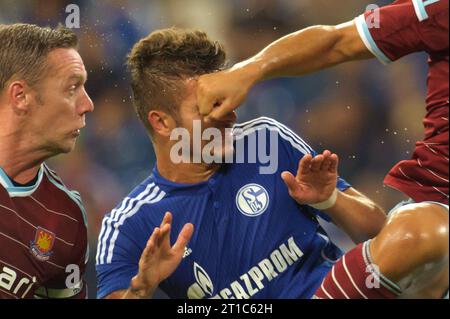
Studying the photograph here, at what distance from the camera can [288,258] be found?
57.6 inches

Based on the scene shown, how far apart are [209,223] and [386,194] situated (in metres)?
0.40

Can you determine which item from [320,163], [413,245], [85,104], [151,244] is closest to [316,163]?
[320,163]

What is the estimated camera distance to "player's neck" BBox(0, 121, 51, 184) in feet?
5.29

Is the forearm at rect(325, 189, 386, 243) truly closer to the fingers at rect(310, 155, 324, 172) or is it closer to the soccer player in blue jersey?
the soccer player in blue jersey

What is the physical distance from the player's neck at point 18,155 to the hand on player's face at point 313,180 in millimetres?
626

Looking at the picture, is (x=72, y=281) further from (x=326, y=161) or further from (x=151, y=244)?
(x=326, y=161)

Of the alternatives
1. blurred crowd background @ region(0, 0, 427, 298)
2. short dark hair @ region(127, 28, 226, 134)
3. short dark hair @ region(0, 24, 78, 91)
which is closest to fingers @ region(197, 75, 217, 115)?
short dark hair @ region(127, 28, 226, 134)

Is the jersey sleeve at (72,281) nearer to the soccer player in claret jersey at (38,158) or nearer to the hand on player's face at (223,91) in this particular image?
the soccer player in claret jersey at (38,158)

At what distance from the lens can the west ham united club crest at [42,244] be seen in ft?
5.20

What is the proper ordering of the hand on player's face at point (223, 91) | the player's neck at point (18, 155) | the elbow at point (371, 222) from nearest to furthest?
the hand on player's face at point (223, 91) < the elbow at point (371, 222) < the player's neck at point (18, 155)

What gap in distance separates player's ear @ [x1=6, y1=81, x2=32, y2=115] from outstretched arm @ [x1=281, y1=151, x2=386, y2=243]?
0.66 meters

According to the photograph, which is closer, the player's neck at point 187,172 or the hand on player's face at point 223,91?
the hand on player's face at point 223,91

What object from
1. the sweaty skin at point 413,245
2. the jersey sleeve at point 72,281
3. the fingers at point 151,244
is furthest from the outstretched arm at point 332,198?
the jersey sleeve at point 72,281
